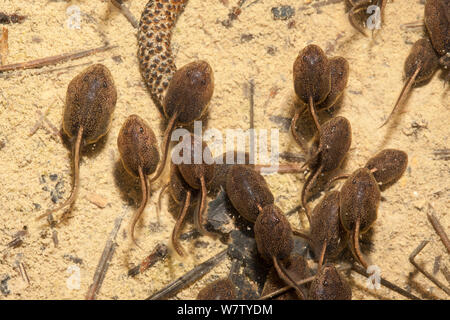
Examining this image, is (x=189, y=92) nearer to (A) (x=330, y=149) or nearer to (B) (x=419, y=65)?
(A) (x=330, y=149)

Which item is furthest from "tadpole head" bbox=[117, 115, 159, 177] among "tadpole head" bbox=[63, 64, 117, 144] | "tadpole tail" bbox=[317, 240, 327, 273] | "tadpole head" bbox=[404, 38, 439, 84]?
"tadpole head" bbox=[404, 38, 439, 84]

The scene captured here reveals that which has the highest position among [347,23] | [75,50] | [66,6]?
[347,23]

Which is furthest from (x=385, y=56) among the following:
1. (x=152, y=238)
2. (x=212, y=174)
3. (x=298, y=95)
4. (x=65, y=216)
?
(x=65, y=216)

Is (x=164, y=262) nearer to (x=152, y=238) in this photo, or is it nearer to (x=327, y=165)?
(x=152, y=238)

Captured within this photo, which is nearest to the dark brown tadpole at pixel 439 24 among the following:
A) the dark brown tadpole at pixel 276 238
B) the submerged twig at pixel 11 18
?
the dark brown tadpole at pixel 276 238

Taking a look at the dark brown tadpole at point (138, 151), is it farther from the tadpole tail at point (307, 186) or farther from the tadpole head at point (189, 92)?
the tadpole tail at point (307, 186)
